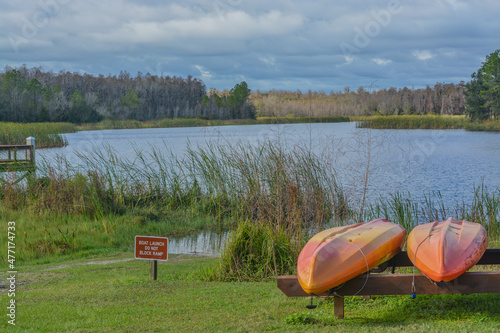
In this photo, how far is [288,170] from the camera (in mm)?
10867

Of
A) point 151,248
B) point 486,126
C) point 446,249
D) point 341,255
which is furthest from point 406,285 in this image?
point 486,126

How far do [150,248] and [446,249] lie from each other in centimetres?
342

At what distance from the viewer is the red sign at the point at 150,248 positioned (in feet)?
20.0

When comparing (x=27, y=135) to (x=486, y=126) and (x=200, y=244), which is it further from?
(x=486, y=126)

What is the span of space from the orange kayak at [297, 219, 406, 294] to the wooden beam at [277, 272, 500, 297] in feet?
0.40

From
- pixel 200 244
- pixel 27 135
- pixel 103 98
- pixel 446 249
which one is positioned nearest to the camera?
pixel 446 249

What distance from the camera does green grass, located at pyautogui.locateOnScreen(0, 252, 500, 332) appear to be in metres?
4.29

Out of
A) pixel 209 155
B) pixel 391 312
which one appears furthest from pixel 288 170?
pixel 391 312

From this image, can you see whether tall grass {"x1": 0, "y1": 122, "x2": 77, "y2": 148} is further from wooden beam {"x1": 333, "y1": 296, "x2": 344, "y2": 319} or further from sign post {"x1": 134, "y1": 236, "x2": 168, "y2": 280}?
wooden beam {"x1": 333, "y1": 296, "x2": 344, "y2": 319}

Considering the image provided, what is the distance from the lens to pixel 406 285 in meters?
4.34

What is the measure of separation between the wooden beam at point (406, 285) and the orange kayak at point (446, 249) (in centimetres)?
11

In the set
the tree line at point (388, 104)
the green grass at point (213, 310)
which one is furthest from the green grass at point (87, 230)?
the tree line at point (388, 104)

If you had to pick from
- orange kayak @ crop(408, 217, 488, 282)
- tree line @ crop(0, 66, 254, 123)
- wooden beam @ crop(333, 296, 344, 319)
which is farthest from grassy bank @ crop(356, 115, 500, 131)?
wooden beam @ crop(333, 296, 344, 319)

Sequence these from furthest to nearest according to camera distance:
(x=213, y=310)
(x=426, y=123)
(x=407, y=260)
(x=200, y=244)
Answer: (x=426, y=123)
(x=200, y=244)
(x=407, y=260)
(x=213, y=310)
